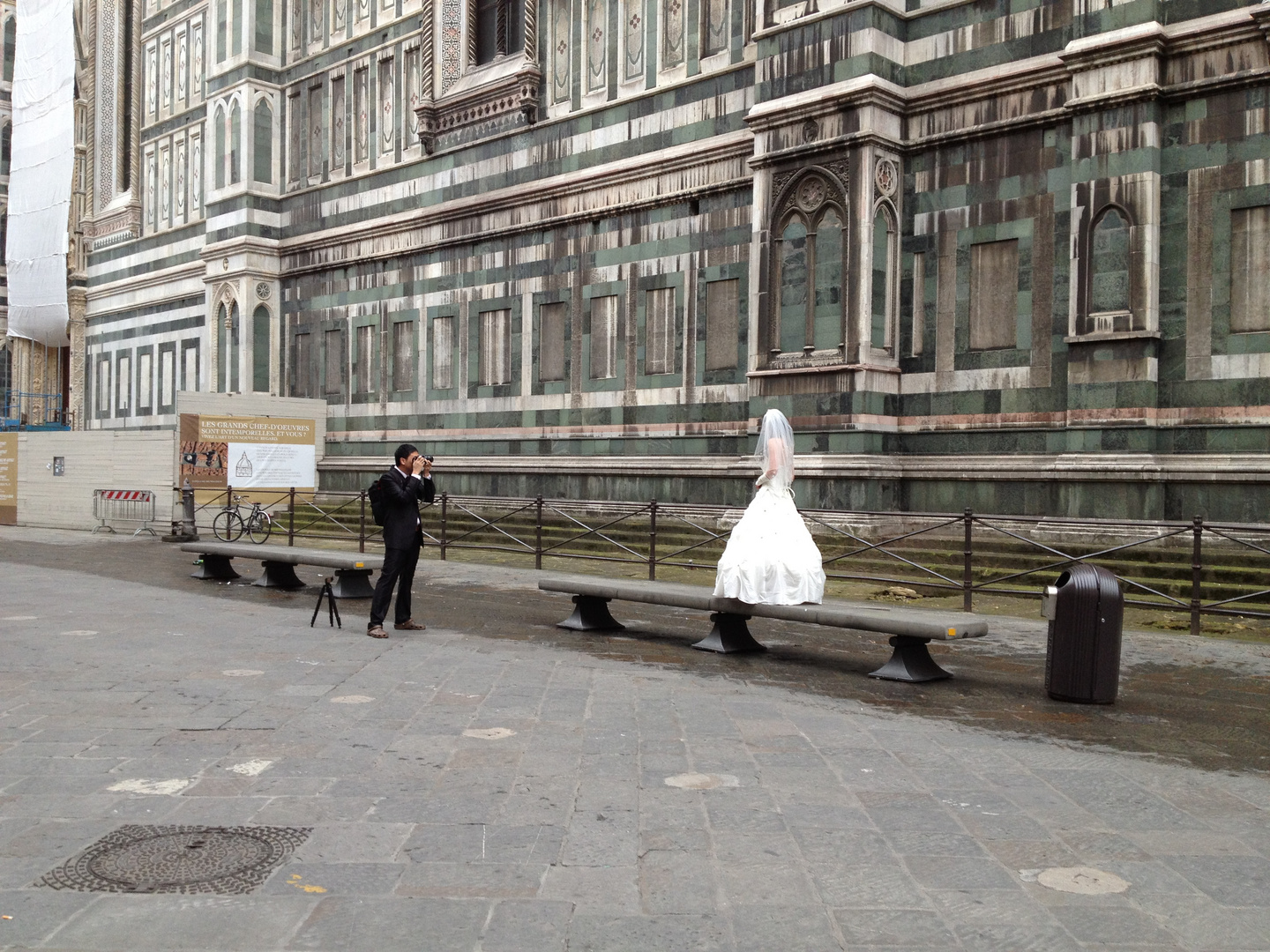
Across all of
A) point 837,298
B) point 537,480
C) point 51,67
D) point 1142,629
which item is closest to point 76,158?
point 51,67

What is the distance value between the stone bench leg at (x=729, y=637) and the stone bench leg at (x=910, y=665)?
1.42 metres

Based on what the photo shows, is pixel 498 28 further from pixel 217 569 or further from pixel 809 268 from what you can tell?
pixel 217 569

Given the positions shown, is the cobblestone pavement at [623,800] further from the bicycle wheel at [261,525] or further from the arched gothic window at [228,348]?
the arched gothic window at [228,348]

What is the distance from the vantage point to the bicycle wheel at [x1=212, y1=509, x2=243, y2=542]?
22609mm

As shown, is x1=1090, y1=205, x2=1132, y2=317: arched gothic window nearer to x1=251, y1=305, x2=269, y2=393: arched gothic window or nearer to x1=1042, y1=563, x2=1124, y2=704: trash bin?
x1=1042, y1=563, x2=1124, y2=704: trash bin

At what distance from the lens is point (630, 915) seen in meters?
3.88

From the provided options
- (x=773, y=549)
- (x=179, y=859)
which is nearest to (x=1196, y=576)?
(x=773, y=549)

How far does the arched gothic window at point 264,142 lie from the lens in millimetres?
31234

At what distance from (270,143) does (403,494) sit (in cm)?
2463

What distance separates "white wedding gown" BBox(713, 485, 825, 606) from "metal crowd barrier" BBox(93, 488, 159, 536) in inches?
720

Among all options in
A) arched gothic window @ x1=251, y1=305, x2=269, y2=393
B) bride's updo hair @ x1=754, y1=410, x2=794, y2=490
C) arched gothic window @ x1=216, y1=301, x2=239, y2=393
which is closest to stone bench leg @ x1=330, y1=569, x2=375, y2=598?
bride's updo hair @ x1=754, y1=410, x2=794, y2=490

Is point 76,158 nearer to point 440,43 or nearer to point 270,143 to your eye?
point 270,143

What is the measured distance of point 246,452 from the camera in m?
25.0

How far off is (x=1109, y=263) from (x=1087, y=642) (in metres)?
8.91
